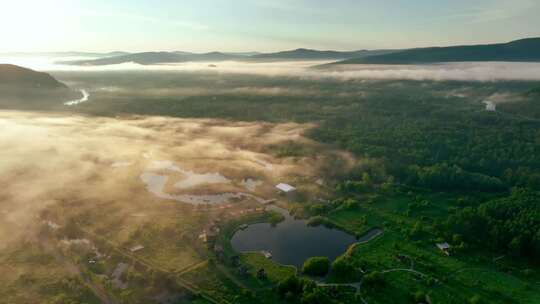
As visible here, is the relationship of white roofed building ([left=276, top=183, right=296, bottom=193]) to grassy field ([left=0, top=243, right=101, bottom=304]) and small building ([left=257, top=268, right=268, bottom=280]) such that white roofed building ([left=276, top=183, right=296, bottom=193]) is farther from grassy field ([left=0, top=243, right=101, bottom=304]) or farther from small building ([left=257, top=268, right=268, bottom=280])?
grassy field ([left=0, top=243, right=101, bottom=304])

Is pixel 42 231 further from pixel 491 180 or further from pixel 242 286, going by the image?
pixel 491 180

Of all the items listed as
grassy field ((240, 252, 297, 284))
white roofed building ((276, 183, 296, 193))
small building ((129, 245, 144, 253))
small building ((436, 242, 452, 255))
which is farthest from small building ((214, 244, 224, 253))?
small building ((436, 242, 452, 255))

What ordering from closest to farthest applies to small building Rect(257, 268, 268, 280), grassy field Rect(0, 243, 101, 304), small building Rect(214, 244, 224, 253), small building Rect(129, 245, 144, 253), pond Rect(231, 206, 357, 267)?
grassy field Rect(0, 243, 101, 304), small building Rect(257, 268, 268, 280), small building Rect(129, 245, 144, 253), small building Rect(214, 244, 224, 253), pond Rect(231, 206, 357, 267)

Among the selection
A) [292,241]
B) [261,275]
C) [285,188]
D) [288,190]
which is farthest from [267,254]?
[285,188]

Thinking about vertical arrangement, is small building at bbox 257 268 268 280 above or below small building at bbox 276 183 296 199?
below

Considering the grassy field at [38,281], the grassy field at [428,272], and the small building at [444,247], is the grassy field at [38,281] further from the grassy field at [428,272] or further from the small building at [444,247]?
the small building at [444,247]

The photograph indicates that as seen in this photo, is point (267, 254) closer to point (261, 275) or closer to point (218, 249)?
point (261, 275)

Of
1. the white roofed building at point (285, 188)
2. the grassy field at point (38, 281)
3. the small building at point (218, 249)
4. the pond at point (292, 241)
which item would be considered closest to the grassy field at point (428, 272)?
the pond at point (292, 241)

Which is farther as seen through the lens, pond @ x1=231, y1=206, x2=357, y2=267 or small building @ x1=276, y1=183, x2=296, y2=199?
small building @ x1=276, y1=183, x2=296, y2=199

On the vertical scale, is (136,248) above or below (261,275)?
above
